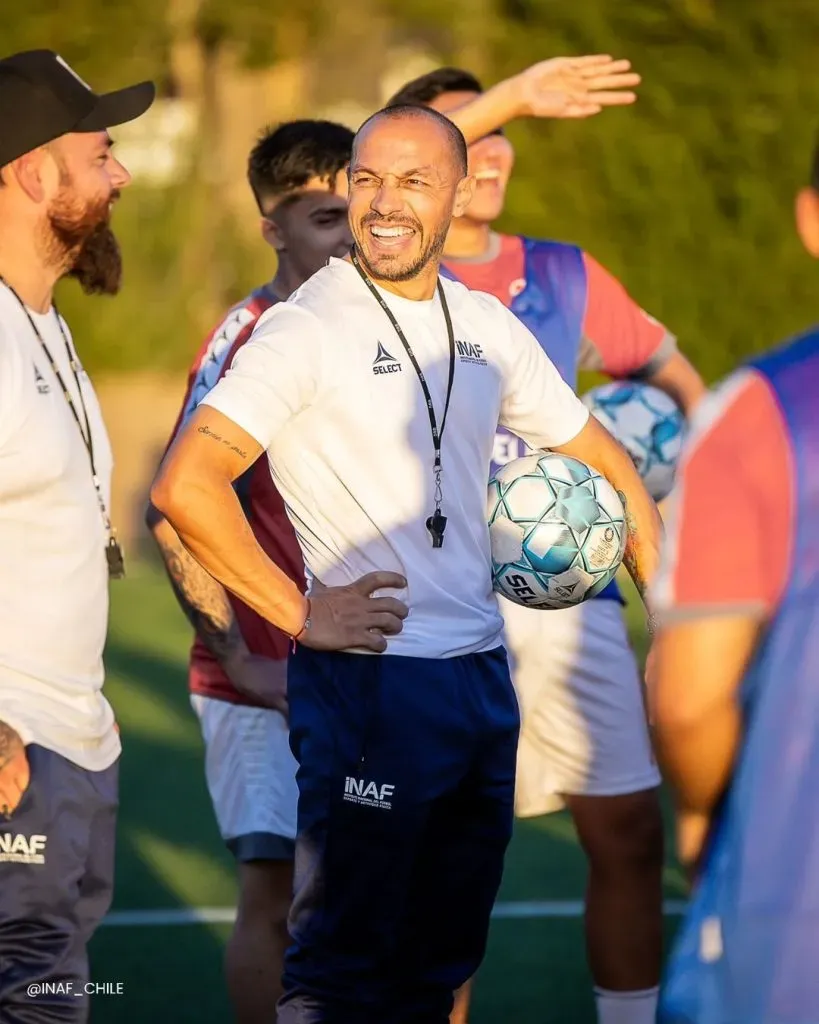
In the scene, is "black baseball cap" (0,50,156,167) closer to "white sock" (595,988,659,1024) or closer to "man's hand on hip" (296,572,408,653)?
"man's hand on hip" (296,572,408,653)

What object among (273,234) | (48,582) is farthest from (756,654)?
(273,234)

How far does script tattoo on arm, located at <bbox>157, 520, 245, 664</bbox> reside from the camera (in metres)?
5.11

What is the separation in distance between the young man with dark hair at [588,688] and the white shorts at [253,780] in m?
0.82

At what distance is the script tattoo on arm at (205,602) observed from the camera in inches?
201

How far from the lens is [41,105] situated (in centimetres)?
458

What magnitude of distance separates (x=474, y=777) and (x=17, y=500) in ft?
4.13

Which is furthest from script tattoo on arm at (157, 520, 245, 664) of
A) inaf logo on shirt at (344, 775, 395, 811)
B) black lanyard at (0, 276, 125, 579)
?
inaf logo on shirt at (344, 775, 395, 811)

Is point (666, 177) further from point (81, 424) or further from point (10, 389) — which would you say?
point (10, 389)

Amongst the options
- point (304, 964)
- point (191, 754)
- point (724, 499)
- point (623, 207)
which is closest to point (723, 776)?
point (724, 499)

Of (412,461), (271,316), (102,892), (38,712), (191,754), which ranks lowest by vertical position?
(191,754)

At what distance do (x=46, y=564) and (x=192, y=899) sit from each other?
3.13m

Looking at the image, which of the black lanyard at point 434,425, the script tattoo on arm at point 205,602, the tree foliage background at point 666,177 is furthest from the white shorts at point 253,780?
the tree foliage background at point 666,177

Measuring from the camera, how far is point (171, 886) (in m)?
7.24

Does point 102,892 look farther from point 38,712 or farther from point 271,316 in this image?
point 271,316
